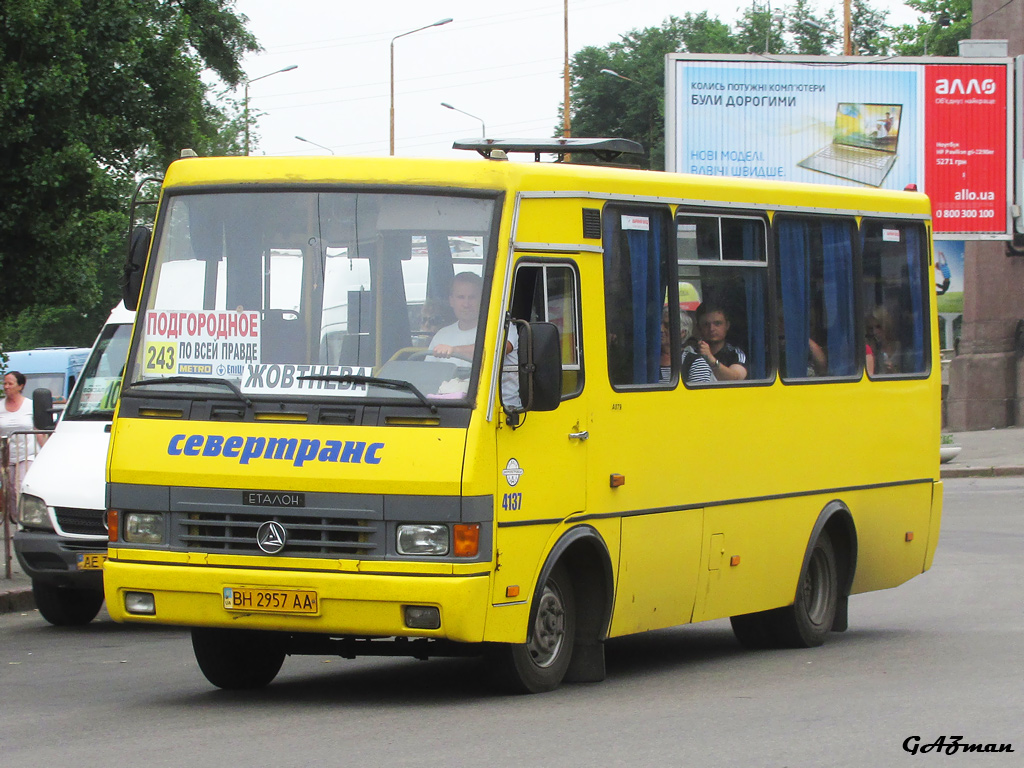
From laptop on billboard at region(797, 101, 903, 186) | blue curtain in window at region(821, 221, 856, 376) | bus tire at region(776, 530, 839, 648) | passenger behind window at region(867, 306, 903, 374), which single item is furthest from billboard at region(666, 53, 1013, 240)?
bus tire at region(776, 530, 839, 648)

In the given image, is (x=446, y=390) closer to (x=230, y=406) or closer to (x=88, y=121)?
(x=230, y=406)

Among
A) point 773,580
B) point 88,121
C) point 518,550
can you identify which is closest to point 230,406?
point 518,550

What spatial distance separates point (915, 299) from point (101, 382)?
6256mm

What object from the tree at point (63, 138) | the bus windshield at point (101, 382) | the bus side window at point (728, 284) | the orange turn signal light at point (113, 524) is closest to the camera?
the orange turn signal light at point (113, 524)

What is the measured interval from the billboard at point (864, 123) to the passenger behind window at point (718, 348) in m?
25.4

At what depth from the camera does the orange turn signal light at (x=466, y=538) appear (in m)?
8.26

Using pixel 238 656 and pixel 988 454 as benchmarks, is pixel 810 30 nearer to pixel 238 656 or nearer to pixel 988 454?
pixel 988 454

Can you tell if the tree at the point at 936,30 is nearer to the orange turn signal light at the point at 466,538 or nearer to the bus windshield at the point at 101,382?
the bus windshield at the point at 101,382

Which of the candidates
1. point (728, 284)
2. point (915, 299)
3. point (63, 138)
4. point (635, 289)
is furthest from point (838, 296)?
point (63, 138)

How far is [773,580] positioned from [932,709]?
2835 mm

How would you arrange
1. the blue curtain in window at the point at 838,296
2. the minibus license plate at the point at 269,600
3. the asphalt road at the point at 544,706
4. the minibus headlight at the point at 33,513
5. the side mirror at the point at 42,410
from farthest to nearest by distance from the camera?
the side mirror at the point at 42,410 → the minibus headlight at the point at 33,513 → the blue curtain in window at the point at 838,296 → the minibus license plate at the point at 269,600 → the asphalt road at the point at 544,706

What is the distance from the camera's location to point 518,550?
862 centimetres

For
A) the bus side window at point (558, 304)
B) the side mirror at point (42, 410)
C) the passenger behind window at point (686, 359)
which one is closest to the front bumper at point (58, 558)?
the side mirror at point (42, 410)

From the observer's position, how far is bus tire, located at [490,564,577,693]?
8812mm
